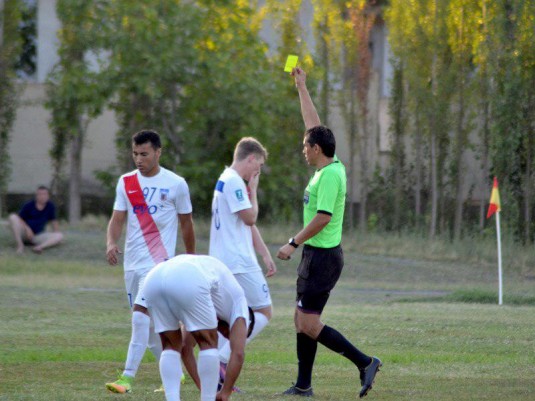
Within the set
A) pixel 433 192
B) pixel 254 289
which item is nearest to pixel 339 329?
pixel 254 289

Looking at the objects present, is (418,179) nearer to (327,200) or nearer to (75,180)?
(75,180)

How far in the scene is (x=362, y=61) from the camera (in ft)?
91.7

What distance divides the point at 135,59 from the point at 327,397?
17818mm

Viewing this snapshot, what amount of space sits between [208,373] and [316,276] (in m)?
1.68

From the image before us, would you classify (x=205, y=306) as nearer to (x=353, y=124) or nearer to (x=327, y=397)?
(x=327, y=397)

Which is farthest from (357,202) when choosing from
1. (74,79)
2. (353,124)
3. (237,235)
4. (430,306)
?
(237,235)

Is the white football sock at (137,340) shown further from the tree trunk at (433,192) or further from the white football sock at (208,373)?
the tree trunk at (433,192)

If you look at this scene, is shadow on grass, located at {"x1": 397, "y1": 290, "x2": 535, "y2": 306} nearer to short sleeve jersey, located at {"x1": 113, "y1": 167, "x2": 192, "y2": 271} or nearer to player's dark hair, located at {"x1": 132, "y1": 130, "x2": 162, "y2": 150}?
short sleeve jersey, located at {"x1": 113, "y1": 167, "x2": 192, "y2": 271}

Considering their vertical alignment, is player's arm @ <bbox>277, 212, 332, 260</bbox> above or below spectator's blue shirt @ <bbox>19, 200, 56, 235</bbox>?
above

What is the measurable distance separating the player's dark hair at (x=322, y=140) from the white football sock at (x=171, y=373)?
2167mm

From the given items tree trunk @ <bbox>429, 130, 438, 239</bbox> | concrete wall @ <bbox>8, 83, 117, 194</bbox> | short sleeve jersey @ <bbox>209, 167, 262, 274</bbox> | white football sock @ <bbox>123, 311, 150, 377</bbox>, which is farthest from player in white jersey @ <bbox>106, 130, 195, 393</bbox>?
concrete wall @ <bbox>8, 83, 117, 194</bbox>

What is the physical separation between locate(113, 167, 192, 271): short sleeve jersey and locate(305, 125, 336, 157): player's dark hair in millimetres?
1088

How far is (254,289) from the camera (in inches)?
360

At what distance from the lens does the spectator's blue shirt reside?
2333 centimetres
